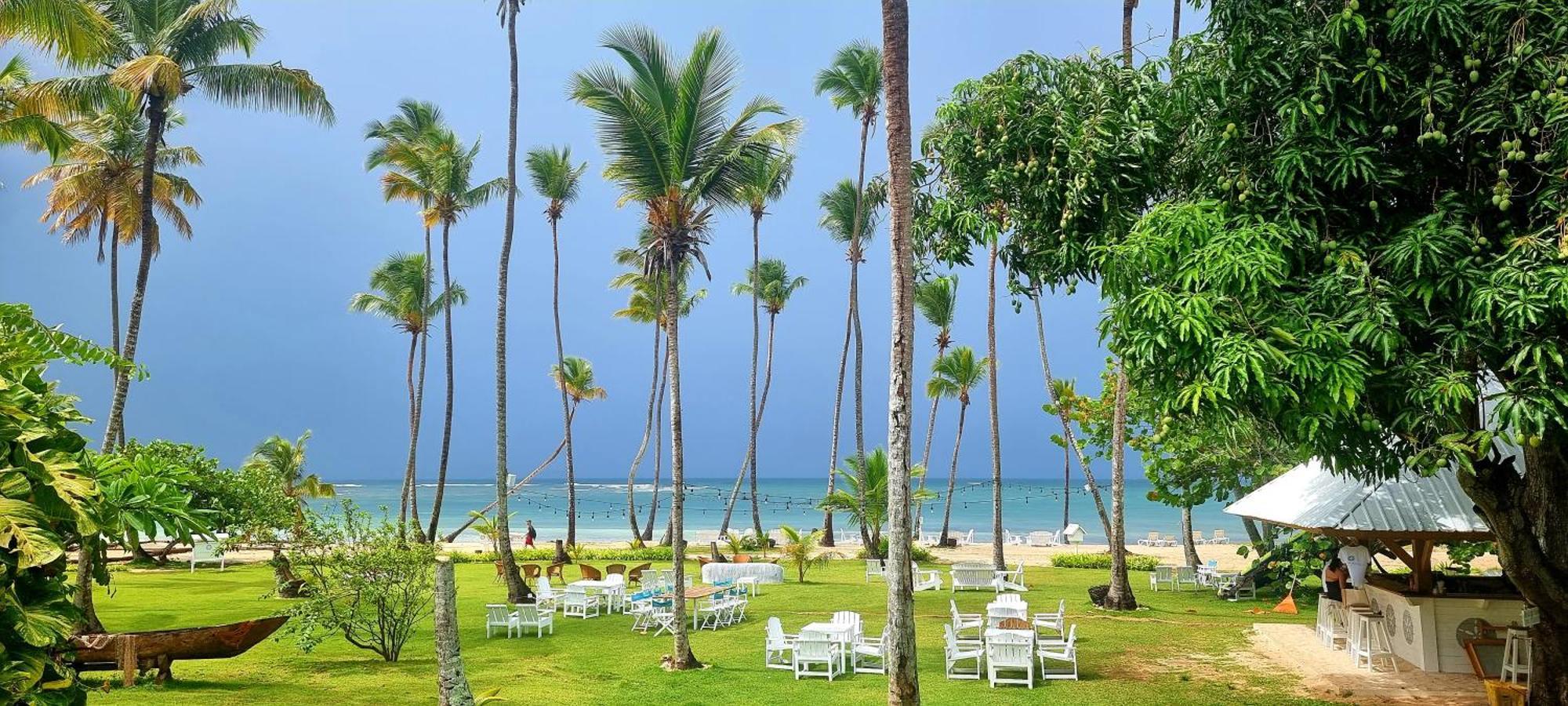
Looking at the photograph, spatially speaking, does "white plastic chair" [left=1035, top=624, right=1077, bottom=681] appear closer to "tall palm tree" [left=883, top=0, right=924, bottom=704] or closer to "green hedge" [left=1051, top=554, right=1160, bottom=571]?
"tall palm tree" [left=883, top=0, right=924, bottom=704]

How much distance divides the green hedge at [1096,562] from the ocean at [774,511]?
21.4 meters

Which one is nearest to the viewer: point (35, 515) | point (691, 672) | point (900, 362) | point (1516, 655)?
point (35, 515)

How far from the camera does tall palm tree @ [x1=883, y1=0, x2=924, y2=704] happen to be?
28.6 feet

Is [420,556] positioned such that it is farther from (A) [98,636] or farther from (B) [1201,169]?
(B) [1201,169]

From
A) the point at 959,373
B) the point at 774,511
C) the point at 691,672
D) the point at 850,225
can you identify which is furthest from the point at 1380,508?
the point at 774,511

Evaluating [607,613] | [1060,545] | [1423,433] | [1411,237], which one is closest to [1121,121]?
[1411,237]

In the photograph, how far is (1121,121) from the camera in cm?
829

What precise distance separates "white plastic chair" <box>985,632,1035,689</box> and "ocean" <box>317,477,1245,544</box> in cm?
4107

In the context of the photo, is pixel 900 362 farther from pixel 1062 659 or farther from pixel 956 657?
pixel 1062 659

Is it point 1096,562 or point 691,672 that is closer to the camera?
point 691,672

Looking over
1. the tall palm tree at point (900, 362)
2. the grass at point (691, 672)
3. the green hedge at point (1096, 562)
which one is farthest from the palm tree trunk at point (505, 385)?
the green hedge at point (1096, 562)

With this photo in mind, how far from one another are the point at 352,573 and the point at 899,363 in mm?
8508

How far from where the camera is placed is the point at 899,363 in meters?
9.20

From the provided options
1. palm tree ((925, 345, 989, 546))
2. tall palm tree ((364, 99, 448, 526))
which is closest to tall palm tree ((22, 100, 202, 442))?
tall palm tree ((364, 99, 448, 526))
